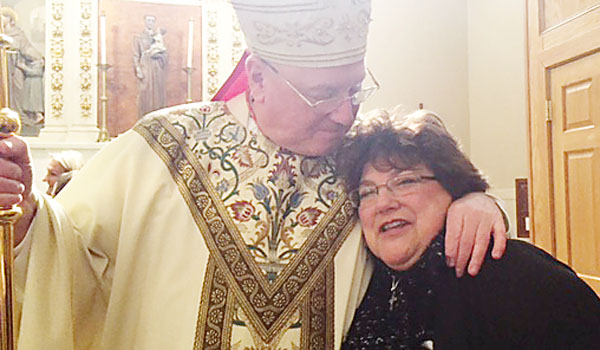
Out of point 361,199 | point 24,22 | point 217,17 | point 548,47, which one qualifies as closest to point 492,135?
point 548,47

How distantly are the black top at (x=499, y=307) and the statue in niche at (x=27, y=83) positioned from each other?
565cm

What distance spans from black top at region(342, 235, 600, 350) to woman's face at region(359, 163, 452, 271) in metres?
0.03

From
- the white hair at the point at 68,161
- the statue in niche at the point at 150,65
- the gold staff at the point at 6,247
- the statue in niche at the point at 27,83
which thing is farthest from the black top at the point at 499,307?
the statue in niche at the point at 27,83

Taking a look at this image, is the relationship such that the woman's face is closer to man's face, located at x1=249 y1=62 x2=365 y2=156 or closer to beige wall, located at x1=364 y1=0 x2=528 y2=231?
man's face, located at x1=249 y1=62 x2=365 y2=156

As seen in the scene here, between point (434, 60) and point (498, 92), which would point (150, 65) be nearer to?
point (434, 60)

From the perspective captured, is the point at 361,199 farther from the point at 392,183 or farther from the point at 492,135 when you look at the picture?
the point at 492,135

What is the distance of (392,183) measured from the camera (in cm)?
153

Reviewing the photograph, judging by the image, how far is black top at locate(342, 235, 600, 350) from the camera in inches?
55.1

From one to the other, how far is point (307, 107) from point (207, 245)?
1.34 feet

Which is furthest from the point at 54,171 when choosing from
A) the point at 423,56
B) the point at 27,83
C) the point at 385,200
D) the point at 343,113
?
the point at 423,56

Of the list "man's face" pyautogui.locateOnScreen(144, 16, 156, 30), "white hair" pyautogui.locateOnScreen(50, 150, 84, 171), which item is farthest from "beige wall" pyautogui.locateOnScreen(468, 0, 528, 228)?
"white hair" pyautogui.locateOnScreen(50, 150, 84, 171)

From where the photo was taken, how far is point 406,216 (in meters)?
1.51

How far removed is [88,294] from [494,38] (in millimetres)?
5952

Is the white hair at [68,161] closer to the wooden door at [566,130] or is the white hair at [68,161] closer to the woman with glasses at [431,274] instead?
the wooden door at [566,130]
